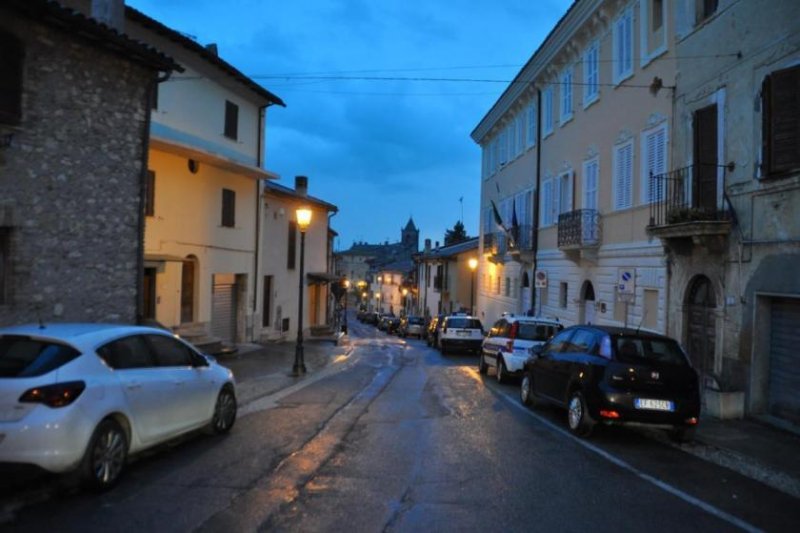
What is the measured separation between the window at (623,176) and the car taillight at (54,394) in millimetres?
15577

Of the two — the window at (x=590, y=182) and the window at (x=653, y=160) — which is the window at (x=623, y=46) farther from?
the window at (x=590, y=182)

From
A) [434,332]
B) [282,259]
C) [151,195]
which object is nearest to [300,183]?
[282,259]

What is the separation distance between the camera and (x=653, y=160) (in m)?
16.8

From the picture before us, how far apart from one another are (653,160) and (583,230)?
4.31 meters

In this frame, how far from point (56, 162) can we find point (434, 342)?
82.6 feet

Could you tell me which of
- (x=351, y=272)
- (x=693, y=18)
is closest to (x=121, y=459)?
(x=693, y=18)

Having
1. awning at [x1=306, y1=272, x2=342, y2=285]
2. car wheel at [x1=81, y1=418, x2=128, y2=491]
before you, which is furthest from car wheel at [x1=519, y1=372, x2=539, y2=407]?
awning at [x1=306, y1=272, x2=342, y2=285]

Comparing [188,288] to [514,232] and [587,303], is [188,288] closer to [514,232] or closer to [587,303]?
[587,303]

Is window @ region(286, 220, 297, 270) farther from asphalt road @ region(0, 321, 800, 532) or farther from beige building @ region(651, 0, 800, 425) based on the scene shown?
asphalt road @ region(0, 321, 800, 532)

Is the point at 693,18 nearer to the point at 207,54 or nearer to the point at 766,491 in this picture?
the point at 766,491

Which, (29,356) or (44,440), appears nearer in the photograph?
(44,440)

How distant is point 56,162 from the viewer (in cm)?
1116

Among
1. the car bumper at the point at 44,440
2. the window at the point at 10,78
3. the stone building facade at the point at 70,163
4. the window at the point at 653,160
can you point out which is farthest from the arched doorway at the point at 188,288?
the car bumper at the point at 44,440

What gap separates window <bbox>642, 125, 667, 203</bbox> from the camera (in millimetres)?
16125
